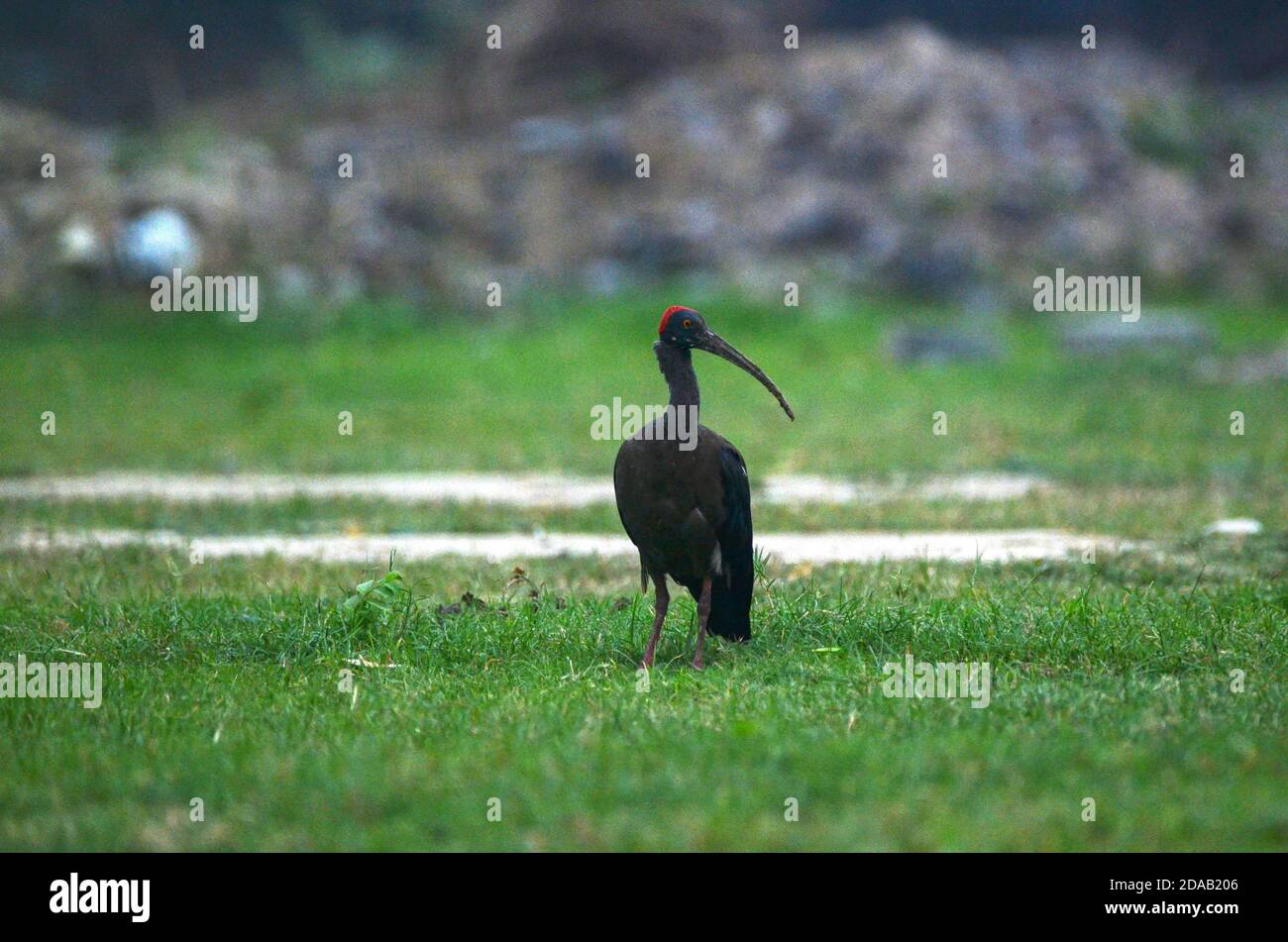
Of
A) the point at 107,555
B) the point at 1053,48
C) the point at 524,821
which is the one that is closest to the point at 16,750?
the point at 524,821

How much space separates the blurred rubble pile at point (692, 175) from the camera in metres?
25.5

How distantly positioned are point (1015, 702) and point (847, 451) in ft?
30.4

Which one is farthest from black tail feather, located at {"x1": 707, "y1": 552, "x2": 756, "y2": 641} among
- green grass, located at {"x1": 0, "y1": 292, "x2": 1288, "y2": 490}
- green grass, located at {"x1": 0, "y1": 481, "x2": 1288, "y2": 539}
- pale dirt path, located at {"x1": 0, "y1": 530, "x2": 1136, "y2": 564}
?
green grass, located at {"x1": 0, "y1": 292, "x2": 1288, "y2": 490}

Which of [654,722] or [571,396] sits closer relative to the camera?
[654,722]

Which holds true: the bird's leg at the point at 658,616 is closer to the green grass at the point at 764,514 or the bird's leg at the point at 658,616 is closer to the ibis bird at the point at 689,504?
the ibis bird at the point at 689,504

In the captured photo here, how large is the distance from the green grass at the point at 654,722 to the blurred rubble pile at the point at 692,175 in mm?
17760

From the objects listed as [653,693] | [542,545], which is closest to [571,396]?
[542,545]

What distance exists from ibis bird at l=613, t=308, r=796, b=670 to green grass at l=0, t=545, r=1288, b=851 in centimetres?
26

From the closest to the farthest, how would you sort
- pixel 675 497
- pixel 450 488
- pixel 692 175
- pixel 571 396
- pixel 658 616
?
pixel 675 497 < pixel 658 616 < pixel 450 488 < pixel 571 396 < pixel 692 175

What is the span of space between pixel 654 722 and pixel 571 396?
1369cm

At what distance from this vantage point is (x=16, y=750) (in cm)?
559

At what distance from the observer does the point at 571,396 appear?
19188 millimetres

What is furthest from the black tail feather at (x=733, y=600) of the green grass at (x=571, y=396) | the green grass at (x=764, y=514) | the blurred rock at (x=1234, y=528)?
the green grass at (x=571, y=396)

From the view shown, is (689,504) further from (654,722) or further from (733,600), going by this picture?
(654,722)
